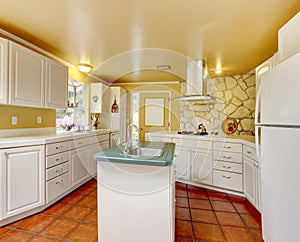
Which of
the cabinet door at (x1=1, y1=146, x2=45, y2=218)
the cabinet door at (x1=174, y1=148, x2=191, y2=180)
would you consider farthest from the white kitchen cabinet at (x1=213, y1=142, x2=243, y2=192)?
the cabinet door at (x1=1, y1=146, x2=45, y2=218)

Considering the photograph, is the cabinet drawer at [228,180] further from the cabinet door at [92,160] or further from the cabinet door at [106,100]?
the cabinet door at [106,100]

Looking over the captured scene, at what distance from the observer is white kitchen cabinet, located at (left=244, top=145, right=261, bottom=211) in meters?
2.07

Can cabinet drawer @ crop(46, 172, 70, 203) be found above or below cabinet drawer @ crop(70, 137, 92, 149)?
below

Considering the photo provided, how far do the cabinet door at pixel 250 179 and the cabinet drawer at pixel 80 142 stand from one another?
2638mm

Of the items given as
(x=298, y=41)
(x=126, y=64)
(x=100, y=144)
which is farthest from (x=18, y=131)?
(x=298, y=41)

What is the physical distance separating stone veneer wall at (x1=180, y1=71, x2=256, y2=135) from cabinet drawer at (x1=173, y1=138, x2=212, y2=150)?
1290 mm

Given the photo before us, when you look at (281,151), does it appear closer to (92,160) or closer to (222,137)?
(222,137)

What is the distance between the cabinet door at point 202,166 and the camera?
2.89 metres

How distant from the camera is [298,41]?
1.32 meters

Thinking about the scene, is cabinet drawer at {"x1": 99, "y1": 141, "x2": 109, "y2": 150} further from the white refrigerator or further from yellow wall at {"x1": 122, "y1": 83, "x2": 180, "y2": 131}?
the white refrigerator

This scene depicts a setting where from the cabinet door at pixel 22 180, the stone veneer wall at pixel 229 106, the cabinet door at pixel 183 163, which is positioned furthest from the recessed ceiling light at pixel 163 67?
the cabinet door at pixel 22 180

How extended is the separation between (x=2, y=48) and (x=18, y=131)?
1.11 metres

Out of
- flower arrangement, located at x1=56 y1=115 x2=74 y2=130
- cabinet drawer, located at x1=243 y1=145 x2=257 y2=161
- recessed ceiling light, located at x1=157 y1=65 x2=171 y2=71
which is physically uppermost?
recessed ceiling light, located at x1=157 y1=65 x2=171 y2=71

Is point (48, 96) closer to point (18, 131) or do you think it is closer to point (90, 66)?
point (18, 131)
